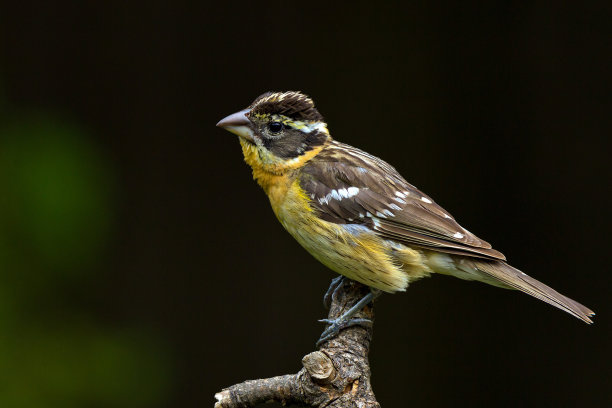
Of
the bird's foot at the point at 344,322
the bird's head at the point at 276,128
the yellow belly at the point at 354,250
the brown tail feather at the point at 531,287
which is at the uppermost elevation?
the bird's head at the point at 276,128

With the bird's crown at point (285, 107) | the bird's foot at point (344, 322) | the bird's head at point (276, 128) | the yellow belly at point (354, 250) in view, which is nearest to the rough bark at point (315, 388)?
the bird's foot at point (344, 322)

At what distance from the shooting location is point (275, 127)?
4.17 metres

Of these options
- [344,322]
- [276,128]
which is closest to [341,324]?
[344,322]

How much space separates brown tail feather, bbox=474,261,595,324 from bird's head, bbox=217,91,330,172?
1120mm

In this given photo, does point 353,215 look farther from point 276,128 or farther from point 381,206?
point 276,128

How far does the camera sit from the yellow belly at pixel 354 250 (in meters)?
3.91

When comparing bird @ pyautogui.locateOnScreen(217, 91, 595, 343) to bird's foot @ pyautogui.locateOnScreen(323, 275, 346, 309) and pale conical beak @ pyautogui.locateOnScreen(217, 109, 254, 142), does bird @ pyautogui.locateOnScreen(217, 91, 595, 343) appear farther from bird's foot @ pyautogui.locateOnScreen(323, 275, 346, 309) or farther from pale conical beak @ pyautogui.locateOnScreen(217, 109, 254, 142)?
bird's foot @ pyautogui.locateOnScreen(323, 275, 346, 309)

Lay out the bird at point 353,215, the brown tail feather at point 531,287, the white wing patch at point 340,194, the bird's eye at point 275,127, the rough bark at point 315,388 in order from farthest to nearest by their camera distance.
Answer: the bird's eye at point 275,127, the white wing patch at point 340,194, the bird at point 353,215, the brown tail feather at point 531,287, the rough bark at point 315,388

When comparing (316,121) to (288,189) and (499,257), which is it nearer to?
(288,189)

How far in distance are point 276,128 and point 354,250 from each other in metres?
0.79

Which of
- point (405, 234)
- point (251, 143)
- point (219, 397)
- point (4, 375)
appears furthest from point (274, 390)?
point (4, 375)

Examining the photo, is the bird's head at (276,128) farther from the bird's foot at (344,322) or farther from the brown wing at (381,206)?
the bird's foot at (344,322)

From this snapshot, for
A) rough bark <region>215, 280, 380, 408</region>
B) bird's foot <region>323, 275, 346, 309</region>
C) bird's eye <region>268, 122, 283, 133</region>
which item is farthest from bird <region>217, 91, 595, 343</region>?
rough bark <region>215, 280, 380, 408</region>

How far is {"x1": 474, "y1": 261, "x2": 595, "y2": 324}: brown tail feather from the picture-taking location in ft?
12.2
